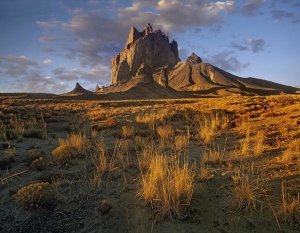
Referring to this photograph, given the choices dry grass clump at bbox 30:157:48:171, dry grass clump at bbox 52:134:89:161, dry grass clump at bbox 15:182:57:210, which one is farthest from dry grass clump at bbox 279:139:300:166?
dry grass clump at bbox 30:157:48:171

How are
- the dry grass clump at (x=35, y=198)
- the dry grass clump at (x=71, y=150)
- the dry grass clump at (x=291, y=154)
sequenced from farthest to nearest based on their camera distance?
the dry grass clump at (x=71, y=150) → the dry grass clump at (x=291, y=154) → the dry grass clump at (x=35, y=198)

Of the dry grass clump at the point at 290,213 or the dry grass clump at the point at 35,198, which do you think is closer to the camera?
the dry grass clump at the point at 290,213

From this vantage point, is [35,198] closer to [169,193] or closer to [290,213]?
[169,193]

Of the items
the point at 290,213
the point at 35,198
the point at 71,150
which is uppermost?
the point at 71,150

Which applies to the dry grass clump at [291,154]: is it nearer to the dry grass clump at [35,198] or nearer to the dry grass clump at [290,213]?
the dry grass clump at [290,213]

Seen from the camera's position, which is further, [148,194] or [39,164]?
[39,164]

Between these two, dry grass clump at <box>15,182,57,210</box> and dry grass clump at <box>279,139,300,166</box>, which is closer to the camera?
dry grass clump at <box>15,182,57,210</box>

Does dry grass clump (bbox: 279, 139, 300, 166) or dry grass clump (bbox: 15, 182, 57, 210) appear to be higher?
dry grass clump (bbox: 279, 139, 300, 166)

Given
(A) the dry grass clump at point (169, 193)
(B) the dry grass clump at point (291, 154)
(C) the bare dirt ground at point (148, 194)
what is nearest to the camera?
(C) the bare dirt ground at point (148, 194)

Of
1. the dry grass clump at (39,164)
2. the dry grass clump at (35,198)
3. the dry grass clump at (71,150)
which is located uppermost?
the dry grass clump at (71,150)

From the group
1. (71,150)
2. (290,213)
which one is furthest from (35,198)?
(290,213)

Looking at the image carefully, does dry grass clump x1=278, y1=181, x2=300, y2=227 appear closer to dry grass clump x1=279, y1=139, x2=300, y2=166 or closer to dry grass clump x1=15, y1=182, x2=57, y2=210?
dry grass clump x1=279, y1=139, x2=300, y2=166

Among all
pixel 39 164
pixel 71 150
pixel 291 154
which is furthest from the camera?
pixel 71 150

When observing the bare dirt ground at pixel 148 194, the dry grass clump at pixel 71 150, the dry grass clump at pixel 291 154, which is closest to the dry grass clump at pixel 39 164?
the bare dirt ground at pixel 148 194
